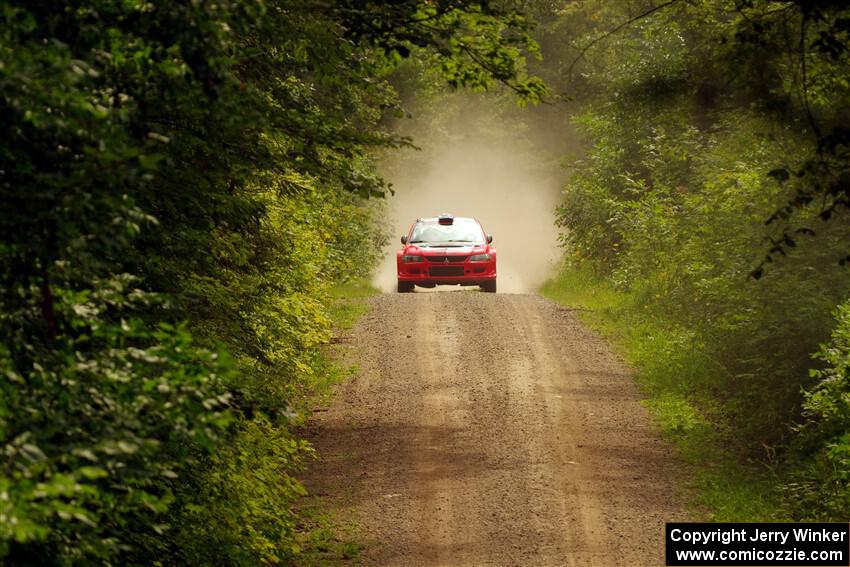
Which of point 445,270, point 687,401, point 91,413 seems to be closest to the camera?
point 91,413

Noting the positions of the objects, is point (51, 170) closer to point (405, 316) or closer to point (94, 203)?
point (94, 203)

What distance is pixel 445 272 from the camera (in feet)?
86.3

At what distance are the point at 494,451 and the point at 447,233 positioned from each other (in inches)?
526

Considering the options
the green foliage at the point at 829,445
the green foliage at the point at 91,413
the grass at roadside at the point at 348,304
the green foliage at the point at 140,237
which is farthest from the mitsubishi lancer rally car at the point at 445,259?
the green foliage at the point at 91,413

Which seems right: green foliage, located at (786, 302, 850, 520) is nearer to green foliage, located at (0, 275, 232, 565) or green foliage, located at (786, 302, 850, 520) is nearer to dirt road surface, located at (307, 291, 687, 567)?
dirt road surface, located at (307, 291, 687, 567)

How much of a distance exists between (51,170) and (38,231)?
278mm

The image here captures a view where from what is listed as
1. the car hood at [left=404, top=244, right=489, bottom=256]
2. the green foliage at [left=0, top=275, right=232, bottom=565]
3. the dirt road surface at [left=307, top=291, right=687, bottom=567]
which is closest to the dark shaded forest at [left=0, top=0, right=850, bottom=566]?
the green foliage at [left=0, top=275, right=232, bottom=565]

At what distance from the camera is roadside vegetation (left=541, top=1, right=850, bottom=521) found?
8695 millimetres

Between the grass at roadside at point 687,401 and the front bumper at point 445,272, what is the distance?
1916 mm

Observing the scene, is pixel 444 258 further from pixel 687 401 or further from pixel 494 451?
pixel 494 451

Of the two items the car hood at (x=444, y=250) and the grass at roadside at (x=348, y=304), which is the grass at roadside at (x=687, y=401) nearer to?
the car hood at (x=444, y=250)

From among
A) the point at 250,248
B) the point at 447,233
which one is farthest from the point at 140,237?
the point at 447,233

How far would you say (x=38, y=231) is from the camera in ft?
15.0

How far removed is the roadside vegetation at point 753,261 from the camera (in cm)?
870
